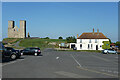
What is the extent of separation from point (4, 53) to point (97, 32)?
2473 inches

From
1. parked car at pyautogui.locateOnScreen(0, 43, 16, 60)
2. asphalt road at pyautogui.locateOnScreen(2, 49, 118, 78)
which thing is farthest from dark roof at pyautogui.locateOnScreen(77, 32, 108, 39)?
asphalt road at pyautogui.locateOnScreen(2, 49, 118, 78)

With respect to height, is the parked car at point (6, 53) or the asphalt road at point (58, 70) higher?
the parked car at point (6, 53)

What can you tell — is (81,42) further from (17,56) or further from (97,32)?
(17,56)

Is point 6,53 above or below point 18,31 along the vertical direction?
below

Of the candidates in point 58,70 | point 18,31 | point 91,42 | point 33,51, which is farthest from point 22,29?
point 58,70

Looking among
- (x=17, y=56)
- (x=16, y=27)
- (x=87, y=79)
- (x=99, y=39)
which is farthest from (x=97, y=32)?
(x=16, y=27)

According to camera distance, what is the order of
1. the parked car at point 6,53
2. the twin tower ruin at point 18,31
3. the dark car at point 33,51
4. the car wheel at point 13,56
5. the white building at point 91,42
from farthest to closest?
the twin tower ruin at point 18,31 < the white building at point 91,42 < the dark car at point 33,51 < the car wheel at point 13,56 < the parked car at point 6,53

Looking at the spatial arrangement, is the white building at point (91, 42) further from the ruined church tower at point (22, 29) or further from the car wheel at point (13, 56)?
the ruined church tower at point (22, 29)

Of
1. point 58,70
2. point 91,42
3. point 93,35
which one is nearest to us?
point 58,70

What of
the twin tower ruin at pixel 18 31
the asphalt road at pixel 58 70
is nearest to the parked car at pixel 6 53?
the asphalt road at pixel 58 70

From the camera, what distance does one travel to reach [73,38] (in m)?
111

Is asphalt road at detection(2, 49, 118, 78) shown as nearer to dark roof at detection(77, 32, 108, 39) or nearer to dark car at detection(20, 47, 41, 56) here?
dark car at detection(20, 47, 41, 56)

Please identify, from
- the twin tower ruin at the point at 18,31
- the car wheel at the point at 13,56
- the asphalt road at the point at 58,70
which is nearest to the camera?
the asphalt road at the point at 58,70

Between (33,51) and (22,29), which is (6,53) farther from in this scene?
(22,29)
